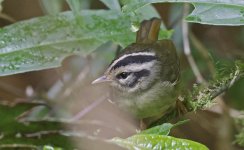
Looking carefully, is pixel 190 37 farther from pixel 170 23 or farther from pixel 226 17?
pixel 226 17

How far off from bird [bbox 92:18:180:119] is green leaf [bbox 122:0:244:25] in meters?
0.62

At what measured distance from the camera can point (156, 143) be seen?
1.95 meters

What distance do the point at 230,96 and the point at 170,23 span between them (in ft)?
2.04

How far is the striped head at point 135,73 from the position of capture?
3.09 metres

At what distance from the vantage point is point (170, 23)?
4.07 m

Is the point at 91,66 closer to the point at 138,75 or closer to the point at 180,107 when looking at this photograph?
the point at 138,75

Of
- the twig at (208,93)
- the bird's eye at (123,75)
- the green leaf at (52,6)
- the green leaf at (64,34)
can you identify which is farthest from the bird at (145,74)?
the green leaf at (52,6)

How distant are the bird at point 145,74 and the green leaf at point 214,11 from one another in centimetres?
62

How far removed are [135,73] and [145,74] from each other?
6 cm

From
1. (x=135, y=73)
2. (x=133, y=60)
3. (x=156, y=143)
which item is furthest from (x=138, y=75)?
(x=156, y=143)

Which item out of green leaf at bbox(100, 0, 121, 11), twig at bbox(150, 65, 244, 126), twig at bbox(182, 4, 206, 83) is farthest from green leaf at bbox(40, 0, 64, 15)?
twig at bbox(150, 65, 244, 126)

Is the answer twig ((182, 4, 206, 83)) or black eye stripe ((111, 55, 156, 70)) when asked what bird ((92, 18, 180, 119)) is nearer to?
black eye stripe ((111, 55, 156, 70))

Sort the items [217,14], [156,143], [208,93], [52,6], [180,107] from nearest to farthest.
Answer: [156,143] → [217,14] → [208,93] → [180,107] → [52,6]

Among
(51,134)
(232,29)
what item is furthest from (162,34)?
(232,29)
